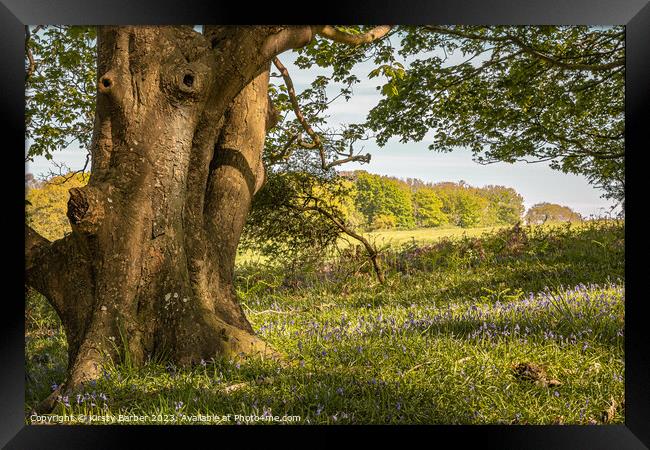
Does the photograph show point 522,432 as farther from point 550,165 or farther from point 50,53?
point 50,53

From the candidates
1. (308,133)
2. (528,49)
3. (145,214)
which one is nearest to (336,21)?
(145,214)

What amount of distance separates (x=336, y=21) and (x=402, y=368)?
253cm

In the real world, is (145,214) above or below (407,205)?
below

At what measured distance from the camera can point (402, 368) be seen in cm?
343

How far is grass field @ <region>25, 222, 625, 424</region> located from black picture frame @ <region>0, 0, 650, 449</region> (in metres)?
0.09

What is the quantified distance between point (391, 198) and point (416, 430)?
15.5ft

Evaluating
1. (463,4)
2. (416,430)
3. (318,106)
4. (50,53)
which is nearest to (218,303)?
(416,430)

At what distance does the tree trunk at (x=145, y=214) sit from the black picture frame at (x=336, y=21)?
40cm

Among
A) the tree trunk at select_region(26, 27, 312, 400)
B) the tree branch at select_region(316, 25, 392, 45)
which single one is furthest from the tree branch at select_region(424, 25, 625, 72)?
the tree trunk at select_region(26, 27, 312, 400)

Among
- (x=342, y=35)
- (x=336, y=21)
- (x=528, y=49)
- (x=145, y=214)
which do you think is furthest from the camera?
(x=528, y=49)

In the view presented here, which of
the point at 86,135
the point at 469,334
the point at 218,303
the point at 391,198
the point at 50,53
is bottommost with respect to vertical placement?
the point at 469,334

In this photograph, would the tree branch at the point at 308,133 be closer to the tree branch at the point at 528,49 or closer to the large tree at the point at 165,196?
the large tree at the point at 165,196

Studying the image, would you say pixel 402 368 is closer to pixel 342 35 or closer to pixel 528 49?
pixel 342 35

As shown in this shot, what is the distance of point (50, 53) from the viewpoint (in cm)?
609
